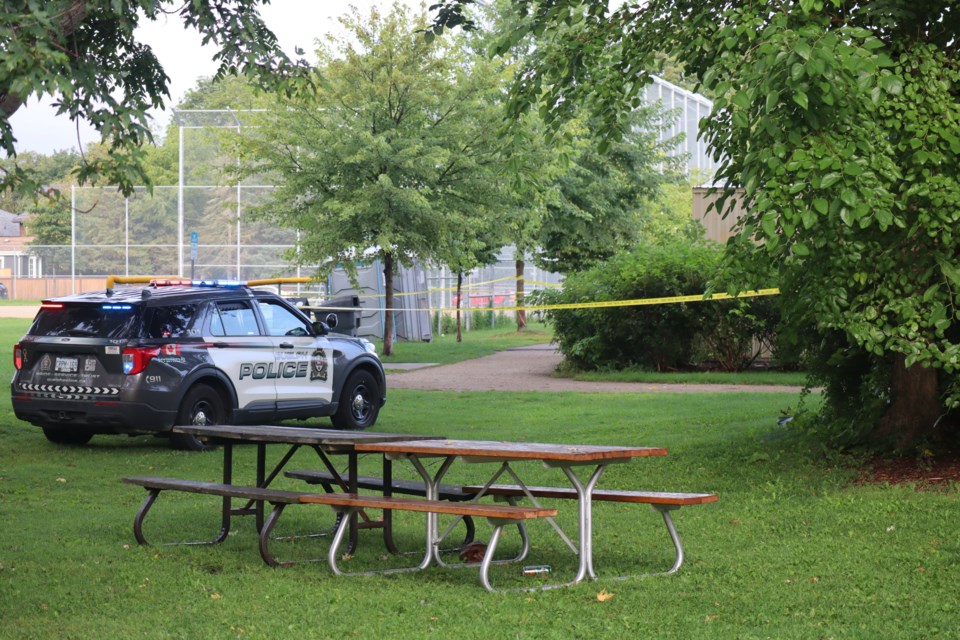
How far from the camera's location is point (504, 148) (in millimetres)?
11250

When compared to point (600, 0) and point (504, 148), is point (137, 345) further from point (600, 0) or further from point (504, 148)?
point (600, 0)

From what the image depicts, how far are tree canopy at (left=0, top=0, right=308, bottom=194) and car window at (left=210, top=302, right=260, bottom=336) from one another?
2348mm

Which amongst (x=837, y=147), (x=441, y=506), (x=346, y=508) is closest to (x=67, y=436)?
(x=346, y=508)

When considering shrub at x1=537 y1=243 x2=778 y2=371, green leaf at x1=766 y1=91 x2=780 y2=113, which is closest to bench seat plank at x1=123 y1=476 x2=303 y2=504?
green leaf at x1=766 y1=91 x2=780 y2=113

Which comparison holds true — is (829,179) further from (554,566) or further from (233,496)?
(233,496)

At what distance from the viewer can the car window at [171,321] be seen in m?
12.6

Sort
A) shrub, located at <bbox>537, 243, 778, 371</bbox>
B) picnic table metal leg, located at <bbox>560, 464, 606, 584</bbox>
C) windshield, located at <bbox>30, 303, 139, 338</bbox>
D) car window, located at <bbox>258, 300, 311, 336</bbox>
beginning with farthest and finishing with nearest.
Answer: shrub, located at <bbox>537, 243, 778, 371</bbox>
car window, located at <bbox>258, 300, 311, 336</bbox>
windshield, located at <bbox>30, 303, 139, 338</bbox>
picnic table metal leg, located at <bbox>560, 464, 606, 584</bbox>

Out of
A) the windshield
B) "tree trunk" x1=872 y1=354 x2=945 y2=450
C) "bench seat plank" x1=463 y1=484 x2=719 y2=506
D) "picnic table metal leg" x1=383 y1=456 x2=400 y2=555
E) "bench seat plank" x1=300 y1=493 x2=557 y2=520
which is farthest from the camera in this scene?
the windshield

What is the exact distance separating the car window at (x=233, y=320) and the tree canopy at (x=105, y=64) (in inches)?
92.4

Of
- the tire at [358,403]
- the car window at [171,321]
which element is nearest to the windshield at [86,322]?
the car window at [171,321]

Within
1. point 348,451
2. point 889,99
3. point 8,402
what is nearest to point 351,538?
point 348,451

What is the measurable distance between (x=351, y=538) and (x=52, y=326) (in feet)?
20.7

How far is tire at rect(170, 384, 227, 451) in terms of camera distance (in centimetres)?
1269

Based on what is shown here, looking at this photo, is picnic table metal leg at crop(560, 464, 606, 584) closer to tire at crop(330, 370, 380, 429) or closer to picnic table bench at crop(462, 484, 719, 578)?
picnic table bench at crop(462, 484, 719, 578)
